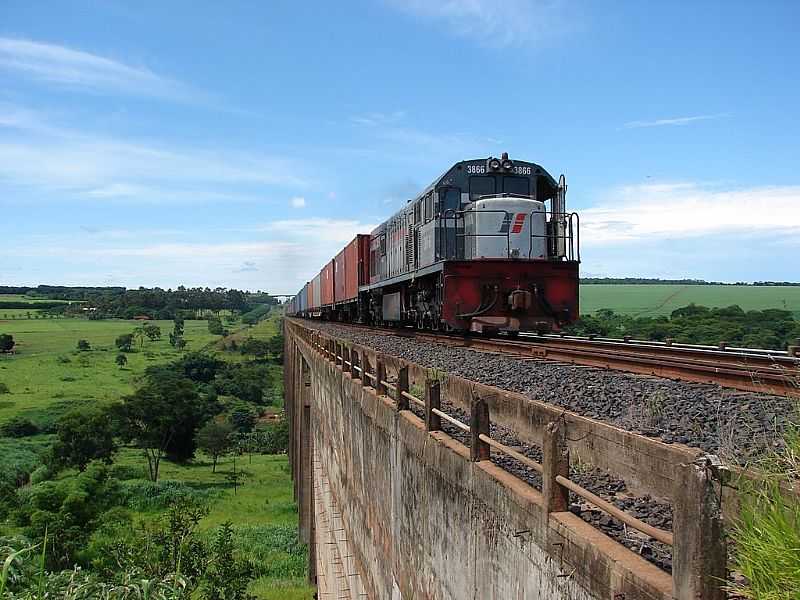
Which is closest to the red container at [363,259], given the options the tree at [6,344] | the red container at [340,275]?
the red container at [340,275]

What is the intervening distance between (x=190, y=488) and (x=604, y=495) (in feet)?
166

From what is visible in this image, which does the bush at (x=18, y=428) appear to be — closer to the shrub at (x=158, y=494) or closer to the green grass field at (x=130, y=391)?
the green grass field at (x=130, y=391)

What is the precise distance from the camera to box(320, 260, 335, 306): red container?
37.1 meters

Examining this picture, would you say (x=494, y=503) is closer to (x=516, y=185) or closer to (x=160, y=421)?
(x=516, y=185)

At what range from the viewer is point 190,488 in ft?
165

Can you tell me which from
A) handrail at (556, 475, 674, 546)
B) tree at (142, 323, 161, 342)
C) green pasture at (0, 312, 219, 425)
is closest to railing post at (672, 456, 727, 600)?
handrail at (556, 475, 674, 546)

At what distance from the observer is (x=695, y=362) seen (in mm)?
9289

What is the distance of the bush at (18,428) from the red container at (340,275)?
43.8m

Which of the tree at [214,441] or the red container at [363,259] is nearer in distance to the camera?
the red container at [363,259]

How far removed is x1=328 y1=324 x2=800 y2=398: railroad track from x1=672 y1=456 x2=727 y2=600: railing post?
340 cm

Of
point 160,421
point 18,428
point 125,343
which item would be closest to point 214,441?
point 160,421

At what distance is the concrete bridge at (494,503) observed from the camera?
246 centimetres

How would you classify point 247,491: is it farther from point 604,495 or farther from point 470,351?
point 604,495

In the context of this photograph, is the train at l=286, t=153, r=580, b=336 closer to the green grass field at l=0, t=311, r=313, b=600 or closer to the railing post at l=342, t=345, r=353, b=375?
the railing post at l=342, t=345, r=353, b=375
